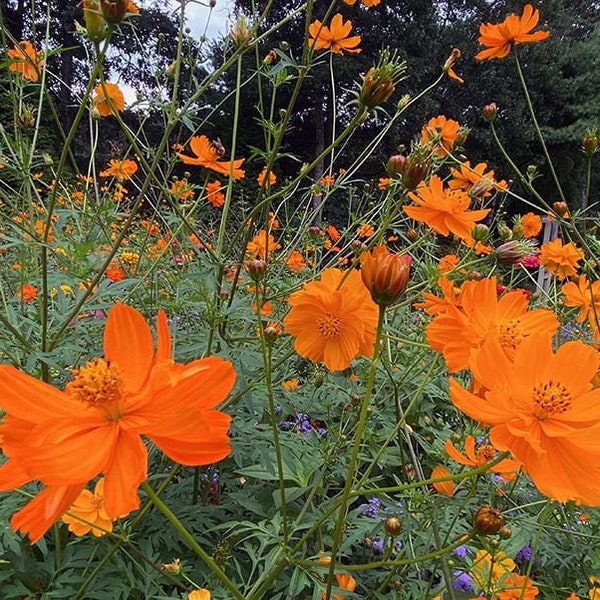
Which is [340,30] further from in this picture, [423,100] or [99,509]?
[423,100]

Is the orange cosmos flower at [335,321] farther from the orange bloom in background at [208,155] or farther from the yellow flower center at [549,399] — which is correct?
the orange bloom in background at [208,155]

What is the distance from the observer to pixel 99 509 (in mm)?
699

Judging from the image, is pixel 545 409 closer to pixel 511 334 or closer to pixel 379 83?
pixel 511 334

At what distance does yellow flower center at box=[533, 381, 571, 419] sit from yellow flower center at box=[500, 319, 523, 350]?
10cm

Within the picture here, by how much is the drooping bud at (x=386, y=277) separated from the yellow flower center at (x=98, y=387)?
23cm

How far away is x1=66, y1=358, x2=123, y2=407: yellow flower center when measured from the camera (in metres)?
0.40

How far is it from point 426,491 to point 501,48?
4.22ft

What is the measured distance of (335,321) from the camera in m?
0.70

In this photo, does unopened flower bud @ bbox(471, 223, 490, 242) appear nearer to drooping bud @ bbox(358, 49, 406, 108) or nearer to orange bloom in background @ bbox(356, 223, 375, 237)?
drooping bud @ bbox(358, 49, 406, 108)

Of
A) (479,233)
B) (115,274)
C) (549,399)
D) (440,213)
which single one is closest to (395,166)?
(440,213)

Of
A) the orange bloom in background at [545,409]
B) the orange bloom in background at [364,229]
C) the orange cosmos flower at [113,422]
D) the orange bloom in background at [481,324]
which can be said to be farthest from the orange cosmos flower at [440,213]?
the orange bloom in background at [364,229]

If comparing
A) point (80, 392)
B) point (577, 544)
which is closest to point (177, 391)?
point (80, 392)

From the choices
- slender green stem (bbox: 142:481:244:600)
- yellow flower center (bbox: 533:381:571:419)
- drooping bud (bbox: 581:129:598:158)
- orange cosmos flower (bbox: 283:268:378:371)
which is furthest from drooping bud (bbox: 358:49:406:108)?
drooping bud (bbox: 581:129:598:158)

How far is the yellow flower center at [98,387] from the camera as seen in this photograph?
0.40 metres
